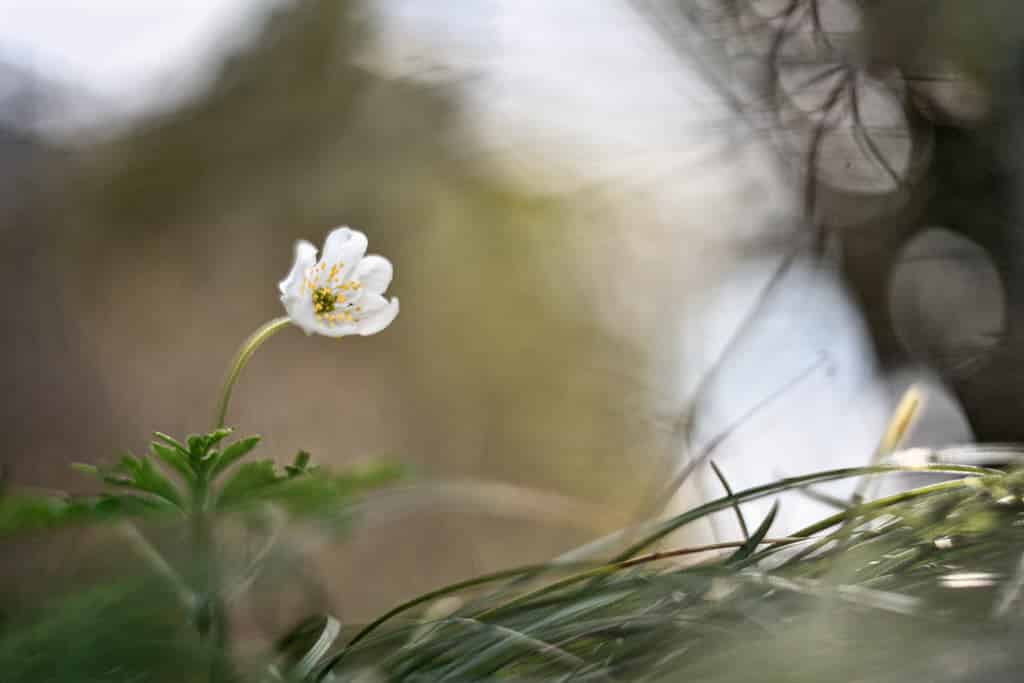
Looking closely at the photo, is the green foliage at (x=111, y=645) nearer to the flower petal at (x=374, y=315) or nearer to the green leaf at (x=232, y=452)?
the green leaf at (x=232, y=452)

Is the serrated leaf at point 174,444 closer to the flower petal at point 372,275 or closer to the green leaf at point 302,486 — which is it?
the green leaf at point 302,486

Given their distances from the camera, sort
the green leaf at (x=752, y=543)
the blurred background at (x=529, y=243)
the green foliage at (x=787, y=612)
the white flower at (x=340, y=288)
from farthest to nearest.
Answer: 1. the blurred background at (x=529, y=243)
2. the white flower at (x=340, y=288)
3. the green leaf at (x=752, y=543)
4. the green foliage at (x=787, y=612)

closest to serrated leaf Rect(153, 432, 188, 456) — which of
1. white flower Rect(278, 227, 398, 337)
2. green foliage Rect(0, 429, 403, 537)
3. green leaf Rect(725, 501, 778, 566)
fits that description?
green foliage Rect(0, 429, 403, 537)

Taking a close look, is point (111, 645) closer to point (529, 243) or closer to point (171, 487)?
point (171, 487)

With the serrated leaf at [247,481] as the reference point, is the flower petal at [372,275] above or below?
above

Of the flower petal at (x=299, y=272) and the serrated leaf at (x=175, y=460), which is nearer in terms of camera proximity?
the serrated leaf at (x=175, y=460)

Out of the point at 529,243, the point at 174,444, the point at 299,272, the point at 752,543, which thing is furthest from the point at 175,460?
the point at 529,243

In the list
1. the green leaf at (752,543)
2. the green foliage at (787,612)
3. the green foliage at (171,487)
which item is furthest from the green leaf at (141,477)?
the green leaf at (752,543)

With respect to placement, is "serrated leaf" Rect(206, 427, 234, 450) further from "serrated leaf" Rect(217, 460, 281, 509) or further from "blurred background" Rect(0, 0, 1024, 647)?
"blurred background" Rect(0, 0, 1024, 647)

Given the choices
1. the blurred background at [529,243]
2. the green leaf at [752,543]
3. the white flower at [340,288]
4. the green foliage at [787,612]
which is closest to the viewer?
the green foliage at [787,612]

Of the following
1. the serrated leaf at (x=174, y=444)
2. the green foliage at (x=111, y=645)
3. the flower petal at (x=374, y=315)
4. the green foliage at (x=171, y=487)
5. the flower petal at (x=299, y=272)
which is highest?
the flower petal at (x=299, y=272)
